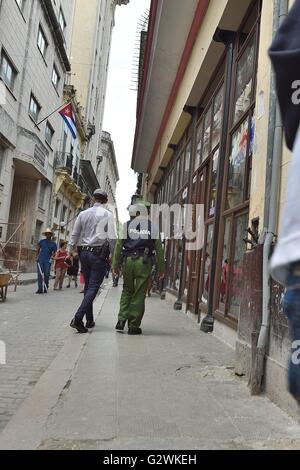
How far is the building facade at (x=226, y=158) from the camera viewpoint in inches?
140

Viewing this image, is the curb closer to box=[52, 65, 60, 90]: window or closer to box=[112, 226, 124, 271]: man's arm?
box=[112, 226, 124, 271]: man's arm

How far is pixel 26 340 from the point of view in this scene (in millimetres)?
5789

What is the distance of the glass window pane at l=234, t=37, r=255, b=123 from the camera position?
19.2ft

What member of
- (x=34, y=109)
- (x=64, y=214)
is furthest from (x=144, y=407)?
(x=64, y=214)

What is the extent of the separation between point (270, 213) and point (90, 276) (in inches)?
122

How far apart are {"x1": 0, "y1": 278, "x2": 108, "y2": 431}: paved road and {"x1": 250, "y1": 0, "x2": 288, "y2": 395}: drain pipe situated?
1.75 m

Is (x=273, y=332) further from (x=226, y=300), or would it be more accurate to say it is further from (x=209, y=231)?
(x=209, y=231)

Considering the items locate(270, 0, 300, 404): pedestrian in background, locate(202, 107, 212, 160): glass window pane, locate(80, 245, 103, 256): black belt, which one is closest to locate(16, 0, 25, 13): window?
locate(202, 107, 212, 160): glass window pane

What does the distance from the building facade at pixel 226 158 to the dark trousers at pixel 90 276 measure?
158 cm

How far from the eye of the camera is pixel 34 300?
1076 cm

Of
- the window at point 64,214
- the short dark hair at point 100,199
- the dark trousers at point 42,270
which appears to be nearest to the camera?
the short dark hair at point 100,199

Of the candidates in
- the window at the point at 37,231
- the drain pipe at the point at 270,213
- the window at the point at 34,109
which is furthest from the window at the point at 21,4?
the drain pipe at the point at 270,213

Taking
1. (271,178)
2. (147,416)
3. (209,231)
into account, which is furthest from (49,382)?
(209,231)

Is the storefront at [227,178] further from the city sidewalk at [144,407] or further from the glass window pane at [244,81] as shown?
the city sidewalk at [144,407]
